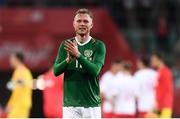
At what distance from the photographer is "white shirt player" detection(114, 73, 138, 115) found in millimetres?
15805

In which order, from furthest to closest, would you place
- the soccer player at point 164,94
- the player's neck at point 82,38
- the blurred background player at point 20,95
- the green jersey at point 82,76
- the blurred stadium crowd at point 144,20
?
the blurred stadium crowd at point 144,20 → the soccer player at point 164,94 → the blurred background player at point 20,95 → the player's neck at point 82,38 → the green jersey at point 82,76

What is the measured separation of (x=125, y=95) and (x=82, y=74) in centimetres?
695

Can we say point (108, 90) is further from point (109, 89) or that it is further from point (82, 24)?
point (82, 24)

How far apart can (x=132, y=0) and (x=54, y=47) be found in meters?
5.28

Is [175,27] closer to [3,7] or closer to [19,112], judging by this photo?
[3,7]

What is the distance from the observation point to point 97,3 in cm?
2417

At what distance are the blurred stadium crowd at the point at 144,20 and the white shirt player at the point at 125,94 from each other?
7.22 metres

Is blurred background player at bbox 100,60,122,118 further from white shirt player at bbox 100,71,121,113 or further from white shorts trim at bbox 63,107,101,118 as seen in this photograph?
white shorts trim at bbox 63,107,101,118

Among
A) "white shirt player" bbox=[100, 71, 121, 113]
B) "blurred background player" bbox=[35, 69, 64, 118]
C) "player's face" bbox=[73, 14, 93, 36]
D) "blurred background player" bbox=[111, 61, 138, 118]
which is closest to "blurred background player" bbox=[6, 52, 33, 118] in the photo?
"blurred background player" bbox=[35, 69, 64, 118]

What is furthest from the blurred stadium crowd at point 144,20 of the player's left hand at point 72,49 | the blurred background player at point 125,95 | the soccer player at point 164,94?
the player's left hand at point 72,49

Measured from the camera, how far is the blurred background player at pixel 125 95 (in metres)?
15.8

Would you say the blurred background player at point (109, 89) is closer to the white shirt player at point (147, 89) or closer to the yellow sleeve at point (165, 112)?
the white shirt player at point (147, 89)

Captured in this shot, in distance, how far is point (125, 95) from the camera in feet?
52.0

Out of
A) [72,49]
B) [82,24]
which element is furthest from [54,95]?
[72,49]
